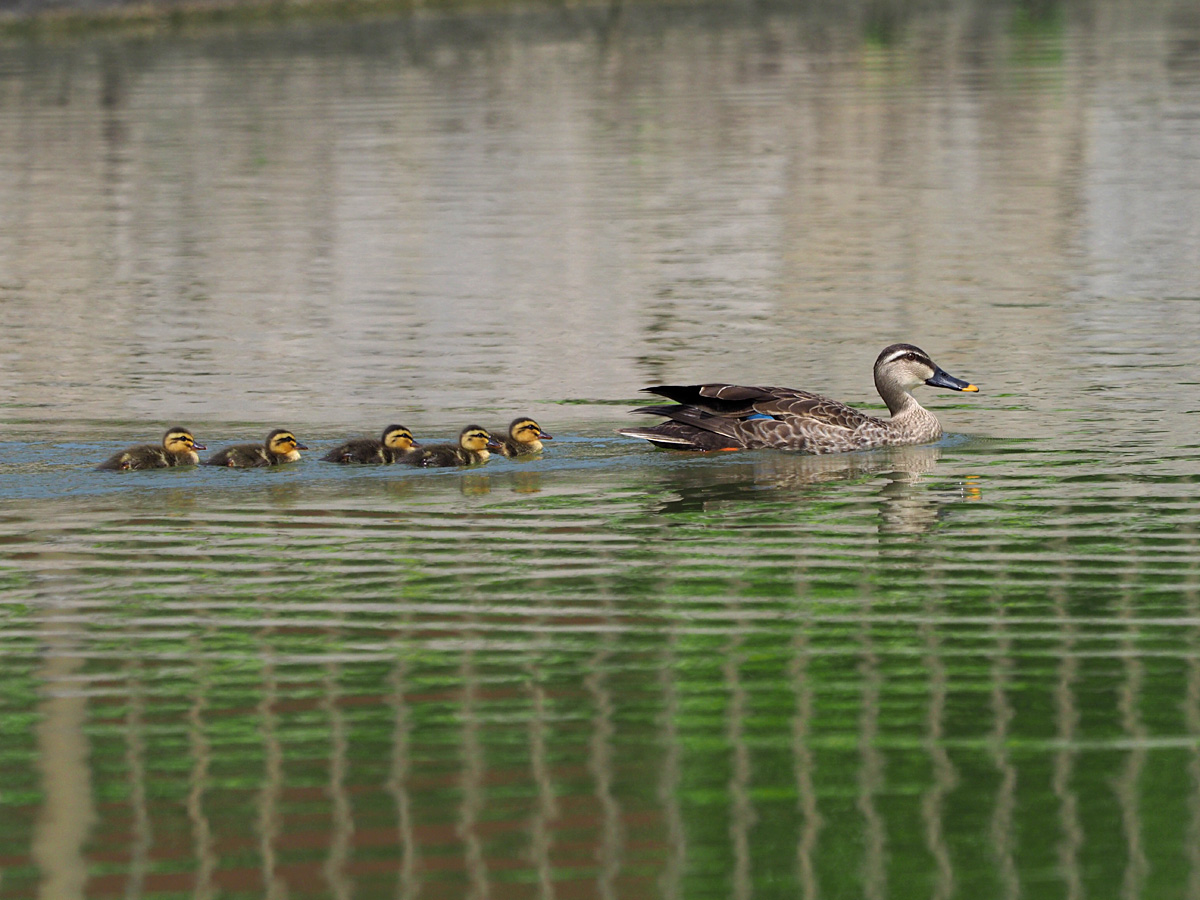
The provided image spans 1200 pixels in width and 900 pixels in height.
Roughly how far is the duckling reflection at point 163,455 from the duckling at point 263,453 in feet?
0.70

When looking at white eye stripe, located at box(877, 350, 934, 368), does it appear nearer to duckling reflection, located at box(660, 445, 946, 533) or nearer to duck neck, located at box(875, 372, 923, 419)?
duck neck, located at box(875, 372, 923, 419)

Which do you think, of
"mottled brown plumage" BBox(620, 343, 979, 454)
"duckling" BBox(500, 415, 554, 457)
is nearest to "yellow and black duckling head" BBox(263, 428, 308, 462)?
"duckling" BBox(500, 415, 554, 457)

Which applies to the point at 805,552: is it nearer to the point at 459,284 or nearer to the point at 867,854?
the point at 867,854

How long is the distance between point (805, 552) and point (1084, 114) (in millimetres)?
29626

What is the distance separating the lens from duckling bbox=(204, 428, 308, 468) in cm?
1351

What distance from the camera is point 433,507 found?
499 inches

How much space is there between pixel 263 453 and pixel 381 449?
0.72 meters

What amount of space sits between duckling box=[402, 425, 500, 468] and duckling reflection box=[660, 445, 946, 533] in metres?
1.15

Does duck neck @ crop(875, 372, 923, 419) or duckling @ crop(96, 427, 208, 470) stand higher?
duck neck @ crop(875, 372, 923, 419)

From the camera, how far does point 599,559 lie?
36.6ft

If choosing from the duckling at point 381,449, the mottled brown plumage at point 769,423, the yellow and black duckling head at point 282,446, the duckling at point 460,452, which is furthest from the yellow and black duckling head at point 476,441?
the yellow and black duckling head at point 282,446

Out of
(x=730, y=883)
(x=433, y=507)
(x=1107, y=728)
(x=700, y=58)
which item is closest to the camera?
(x=730, y=883)

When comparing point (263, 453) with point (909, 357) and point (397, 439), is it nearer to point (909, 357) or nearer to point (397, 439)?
point (397, 439)

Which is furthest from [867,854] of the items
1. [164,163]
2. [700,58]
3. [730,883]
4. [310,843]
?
[700,58]
